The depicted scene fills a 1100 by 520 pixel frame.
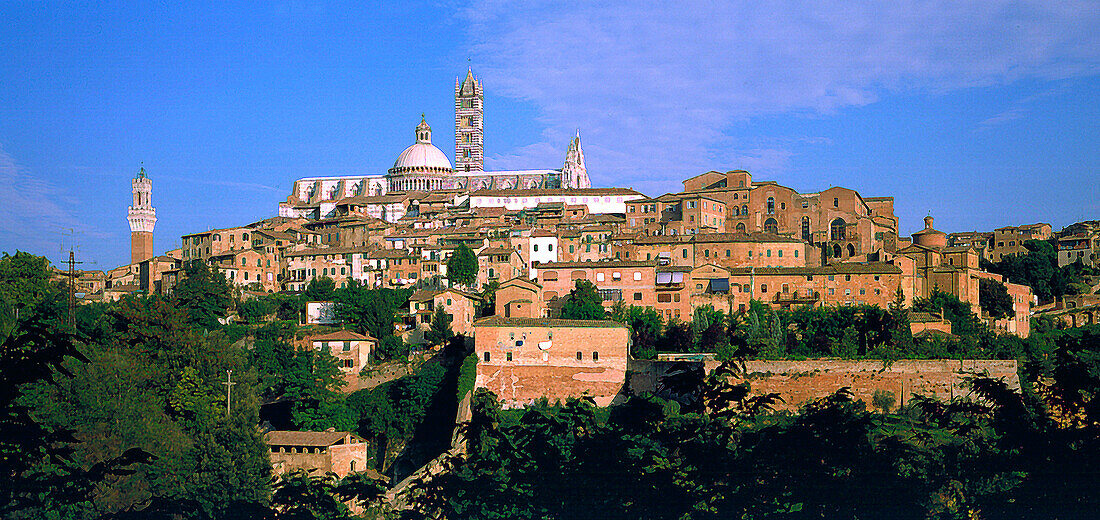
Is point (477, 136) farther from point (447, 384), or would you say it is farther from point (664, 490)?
point (664, 490)

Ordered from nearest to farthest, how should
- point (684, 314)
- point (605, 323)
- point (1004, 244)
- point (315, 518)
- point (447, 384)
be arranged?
point (315, 518)
point (605, 323)
point (447, 384)
point (684, 314)
point (1004, 244)

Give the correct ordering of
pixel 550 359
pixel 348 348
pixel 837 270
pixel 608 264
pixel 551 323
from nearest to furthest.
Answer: pixel 550 359
pixel 551 323
pixel 348 348
pixel 837 270
pixel 608 264

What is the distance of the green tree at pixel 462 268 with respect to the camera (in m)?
48.9

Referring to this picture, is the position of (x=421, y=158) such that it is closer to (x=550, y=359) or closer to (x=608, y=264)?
(x=608, y=264)

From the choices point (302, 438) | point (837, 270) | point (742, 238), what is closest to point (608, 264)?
point (742, 238)

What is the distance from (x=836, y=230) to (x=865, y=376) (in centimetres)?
2099

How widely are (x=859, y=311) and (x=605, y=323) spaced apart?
10678mm

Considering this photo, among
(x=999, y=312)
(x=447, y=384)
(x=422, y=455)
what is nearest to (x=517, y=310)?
(x=447, y=384)

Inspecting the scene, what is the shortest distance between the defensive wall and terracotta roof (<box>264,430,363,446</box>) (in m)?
10.8

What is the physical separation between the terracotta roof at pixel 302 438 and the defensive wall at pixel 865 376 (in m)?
10.8

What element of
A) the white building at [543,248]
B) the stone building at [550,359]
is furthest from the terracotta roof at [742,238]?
the stone building at [550,359]

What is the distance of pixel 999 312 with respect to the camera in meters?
43.3

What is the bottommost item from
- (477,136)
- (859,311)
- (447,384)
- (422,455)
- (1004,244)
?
(422,455)

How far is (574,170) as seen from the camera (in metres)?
82.6
